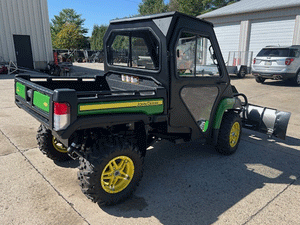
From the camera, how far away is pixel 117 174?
2.99 meters

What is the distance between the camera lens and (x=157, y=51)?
3254mm

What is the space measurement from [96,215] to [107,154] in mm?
697

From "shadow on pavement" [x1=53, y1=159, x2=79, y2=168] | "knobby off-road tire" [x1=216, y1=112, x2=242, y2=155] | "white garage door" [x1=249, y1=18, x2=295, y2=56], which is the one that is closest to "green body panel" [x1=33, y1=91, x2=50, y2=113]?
"shadow on pavement" [x1=53, y1=159, x2=79, y2=168]

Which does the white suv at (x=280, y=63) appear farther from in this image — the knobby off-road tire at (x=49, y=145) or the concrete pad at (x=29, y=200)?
the concrete pad at (x=29, y=200)

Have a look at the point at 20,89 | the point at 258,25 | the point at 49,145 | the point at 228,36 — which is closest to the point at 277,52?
the point at 258,25

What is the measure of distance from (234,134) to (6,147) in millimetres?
4048

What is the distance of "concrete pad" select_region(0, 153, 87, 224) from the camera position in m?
2.73

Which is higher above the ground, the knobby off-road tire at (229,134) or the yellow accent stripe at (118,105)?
the yellow accent stripe at (118,105)

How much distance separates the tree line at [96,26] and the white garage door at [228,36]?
1234 cm

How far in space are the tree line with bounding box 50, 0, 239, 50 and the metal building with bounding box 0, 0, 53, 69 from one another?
2121 centimetres

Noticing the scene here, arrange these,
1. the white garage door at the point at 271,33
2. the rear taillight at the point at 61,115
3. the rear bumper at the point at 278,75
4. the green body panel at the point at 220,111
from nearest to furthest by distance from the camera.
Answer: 1. the rear taillight at the point at 61,115
2. the green body panel at the point at 220,111
3. the rear bumper at the point at 278,75
4. the white garage door at the point at 271,33

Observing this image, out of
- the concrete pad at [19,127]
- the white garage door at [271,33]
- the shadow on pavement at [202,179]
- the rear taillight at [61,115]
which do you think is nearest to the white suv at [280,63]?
the white garage door at [271,33]

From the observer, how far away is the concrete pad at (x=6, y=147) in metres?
4.30

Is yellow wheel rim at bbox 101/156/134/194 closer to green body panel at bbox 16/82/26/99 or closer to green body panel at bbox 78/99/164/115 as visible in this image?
green body panel at bbox 78/99/164/115
